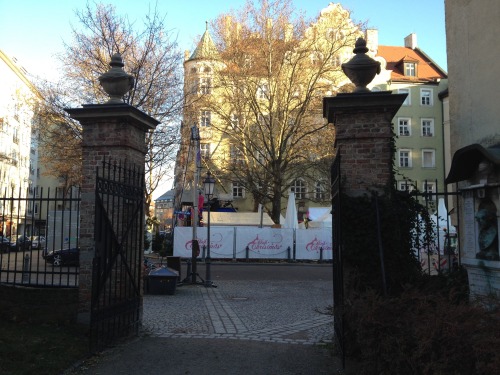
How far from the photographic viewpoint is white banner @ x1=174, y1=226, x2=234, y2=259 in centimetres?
2691

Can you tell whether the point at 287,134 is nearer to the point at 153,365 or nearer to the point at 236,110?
the point at 236,110

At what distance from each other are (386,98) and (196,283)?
10890 millimetres

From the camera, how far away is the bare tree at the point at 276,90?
32281 millimetres

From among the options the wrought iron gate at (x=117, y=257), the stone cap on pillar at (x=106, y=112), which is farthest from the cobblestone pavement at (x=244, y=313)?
the stone cap on pillar at (x=106, y=112)

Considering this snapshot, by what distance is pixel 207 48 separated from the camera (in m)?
33.8

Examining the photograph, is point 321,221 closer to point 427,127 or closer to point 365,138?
point 365,138

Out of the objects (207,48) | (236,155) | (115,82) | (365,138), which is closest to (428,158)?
(236,155)

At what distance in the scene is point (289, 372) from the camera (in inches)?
228

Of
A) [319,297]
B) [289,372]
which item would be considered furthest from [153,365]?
[319,297]

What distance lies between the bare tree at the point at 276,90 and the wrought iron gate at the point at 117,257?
2452 cm

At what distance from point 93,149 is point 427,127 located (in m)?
50.5

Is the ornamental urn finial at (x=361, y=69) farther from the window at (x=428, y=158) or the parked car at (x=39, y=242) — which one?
the window at (x=428, y=158)

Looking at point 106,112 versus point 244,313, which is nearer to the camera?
point 106,112

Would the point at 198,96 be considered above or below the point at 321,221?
above
